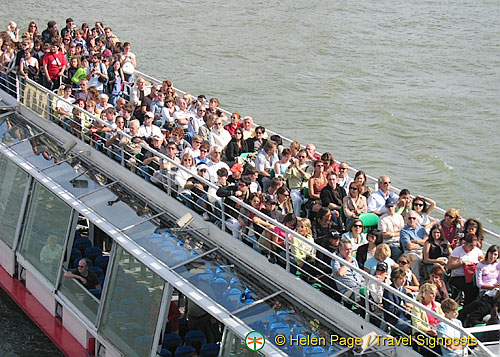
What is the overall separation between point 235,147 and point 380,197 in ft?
10.3

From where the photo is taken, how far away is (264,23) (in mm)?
37375

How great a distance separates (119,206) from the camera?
12.2 metres

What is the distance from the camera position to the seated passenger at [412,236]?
10711 mm

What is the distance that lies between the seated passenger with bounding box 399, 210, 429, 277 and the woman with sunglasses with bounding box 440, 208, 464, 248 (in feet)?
1.01

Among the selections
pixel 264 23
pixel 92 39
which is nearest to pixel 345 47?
pixel 264 23

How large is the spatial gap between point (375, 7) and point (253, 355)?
3217 cm

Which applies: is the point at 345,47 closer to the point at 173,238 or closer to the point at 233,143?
the point at 233,143

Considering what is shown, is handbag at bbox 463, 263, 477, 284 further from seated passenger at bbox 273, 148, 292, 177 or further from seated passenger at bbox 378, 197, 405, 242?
seated passenger at bbox 273, 148, 292, 177

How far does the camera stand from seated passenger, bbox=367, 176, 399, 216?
1189 cm

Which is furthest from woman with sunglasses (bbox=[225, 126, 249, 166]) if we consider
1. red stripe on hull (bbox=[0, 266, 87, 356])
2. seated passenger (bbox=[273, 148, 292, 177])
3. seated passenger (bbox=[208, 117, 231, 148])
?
red stripe on hull (bbox=[0, 266, 87, 356])

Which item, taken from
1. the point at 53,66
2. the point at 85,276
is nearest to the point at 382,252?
the point at 85,276

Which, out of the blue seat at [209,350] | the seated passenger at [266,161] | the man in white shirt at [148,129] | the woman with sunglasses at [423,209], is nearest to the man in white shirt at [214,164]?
the seated passenger at [266,161]

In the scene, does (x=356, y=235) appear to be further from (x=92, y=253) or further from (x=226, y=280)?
(x=92, y=253)

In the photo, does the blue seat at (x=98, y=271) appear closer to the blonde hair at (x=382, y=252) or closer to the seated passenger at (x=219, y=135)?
the seated passenger at (x=219, y=135)
